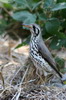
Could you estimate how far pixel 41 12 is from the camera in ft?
16.7

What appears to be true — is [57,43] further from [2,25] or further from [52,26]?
[2,25]

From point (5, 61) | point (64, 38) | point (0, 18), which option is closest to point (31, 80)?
point (64, 38)

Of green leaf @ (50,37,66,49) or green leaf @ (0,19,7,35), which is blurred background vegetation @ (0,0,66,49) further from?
green leaf @ (0,19,7,35)

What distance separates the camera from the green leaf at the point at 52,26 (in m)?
4.46

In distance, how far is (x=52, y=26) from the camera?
448 centimetres

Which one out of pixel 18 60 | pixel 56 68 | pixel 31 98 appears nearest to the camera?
pixel 31 98

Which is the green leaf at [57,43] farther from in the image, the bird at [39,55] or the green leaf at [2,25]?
the green leaf at [2,25]

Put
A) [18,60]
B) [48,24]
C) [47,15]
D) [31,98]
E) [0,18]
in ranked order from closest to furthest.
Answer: [31,98], [48,24], [47,15], [18,60], [0,18]

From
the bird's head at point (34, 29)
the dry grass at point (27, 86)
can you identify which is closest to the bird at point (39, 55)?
the bird's head at point (34, 29)

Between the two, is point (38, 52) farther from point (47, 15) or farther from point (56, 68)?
point (47, 15)

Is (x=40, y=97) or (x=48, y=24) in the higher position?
(x=48, y=24)

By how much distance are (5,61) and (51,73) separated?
3.85ft

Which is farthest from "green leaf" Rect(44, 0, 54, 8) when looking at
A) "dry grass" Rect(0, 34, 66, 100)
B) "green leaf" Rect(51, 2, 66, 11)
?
"dry grass" Rect(0, 34, 66, 100)

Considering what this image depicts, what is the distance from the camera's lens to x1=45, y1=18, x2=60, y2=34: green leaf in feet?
14.6
